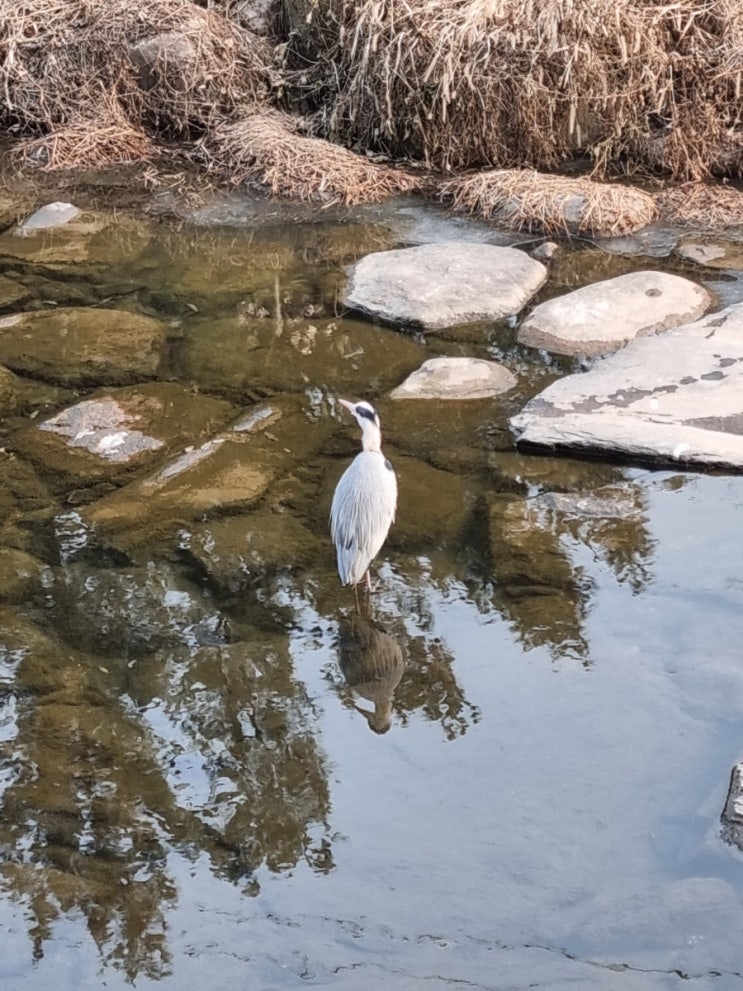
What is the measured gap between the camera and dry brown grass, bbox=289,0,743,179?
6.77 metres

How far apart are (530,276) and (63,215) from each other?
9.20 ft

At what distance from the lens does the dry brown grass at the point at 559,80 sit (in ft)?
22.2

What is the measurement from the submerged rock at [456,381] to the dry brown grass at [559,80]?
97.2 inches

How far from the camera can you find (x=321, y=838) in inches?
114

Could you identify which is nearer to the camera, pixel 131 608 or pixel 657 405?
pixel 131 608

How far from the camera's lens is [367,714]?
3.35m

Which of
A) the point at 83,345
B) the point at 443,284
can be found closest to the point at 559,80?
the point at 443,284

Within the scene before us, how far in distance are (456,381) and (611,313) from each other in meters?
Answer: 0.89

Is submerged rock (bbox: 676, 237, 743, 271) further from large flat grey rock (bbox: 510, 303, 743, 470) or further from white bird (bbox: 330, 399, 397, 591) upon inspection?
white bird (bbox: 330, 399, 397, 591)

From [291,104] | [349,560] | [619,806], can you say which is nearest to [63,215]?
[291,104]

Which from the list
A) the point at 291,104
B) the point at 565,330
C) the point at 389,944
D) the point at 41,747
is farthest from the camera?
the point at 291,104

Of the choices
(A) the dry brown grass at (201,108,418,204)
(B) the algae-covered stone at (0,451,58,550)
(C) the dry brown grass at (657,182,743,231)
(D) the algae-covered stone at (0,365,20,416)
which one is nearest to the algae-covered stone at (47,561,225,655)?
(B) the algae-covered stone at (0,451,58,550)

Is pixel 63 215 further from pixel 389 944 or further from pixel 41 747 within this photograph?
pixel 389 944

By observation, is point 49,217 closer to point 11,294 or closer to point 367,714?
point 11,294
